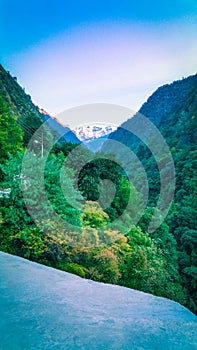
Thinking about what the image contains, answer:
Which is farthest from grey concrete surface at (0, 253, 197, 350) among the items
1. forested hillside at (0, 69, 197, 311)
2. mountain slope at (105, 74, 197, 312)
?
mountain slope at (105, 74, 197, 312)

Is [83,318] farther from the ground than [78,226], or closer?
closer

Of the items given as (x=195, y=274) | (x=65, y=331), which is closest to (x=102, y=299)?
(x=65, y=331)

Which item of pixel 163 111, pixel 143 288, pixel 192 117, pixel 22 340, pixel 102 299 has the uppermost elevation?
pixel 163 111

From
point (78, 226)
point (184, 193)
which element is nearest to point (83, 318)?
point (78, 226)

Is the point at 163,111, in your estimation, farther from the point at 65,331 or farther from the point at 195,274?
the point at 65,331

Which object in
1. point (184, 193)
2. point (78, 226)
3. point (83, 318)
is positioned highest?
point (184, 193)

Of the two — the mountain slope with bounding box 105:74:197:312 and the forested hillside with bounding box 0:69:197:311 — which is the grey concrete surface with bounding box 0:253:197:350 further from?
the mountain slope with bounding box 105:74:197:312

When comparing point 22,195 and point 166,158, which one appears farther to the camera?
point 166,158

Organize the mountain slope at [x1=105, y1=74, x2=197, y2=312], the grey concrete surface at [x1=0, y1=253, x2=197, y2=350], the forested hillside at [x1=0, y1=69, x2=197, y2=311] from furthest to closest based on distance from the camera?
the mountain slope at [x1=105, y1=74, x2=197, y2=312]
the forested hillside at [x1=0, y1=69, x2=197, y2=311]
the grey concrete surface at [x1=0, y1=253, x2=197, y2=350]

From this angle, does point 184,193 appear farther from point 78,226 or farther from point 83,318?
point 83,318
